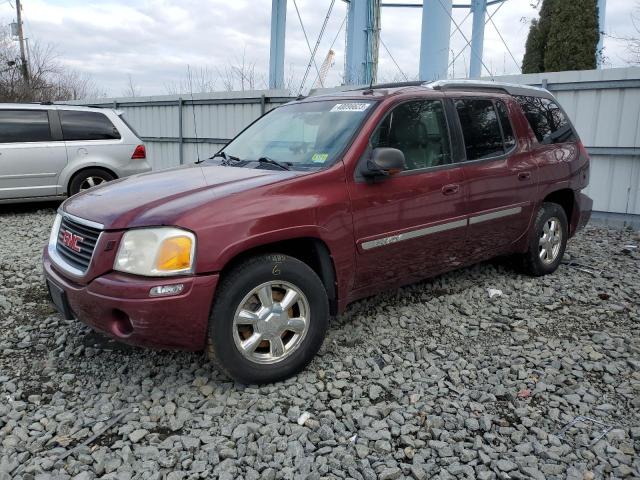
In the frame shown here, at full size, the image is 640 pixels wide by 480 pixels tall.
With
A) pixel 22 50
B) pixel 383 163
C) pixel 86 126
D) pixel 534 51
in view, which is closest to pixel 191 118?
pixel 86 126

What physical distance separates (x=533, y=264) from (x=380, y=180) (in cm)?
230

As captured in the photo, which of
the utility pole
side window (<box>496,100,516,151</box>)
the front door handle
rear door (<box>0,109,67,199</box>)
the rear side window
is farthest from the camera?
the utility pole

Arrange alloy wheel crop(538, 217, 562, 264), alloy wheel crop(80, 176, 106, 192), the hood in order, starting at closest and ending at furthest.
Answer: the hood < alloy wheel crop(538, 217, 562, 264) < alloy wheel crop(80, 176, 106, 192)

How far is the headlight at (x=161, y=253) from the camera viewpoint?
2.83 m

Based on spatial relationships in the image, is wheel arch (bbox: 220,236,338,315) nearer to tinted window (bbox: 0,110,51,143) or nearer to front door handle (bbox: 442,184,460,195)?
front door handle (bbox: 442,184,460,195)

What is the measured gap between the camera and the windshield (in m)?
3.66

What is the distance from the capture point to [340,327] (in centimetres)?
412

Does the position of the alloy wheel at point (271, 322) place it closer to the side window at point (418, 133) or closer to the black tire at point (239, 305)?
the black tire at point (239, 305)

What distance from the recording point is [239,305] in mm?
3016

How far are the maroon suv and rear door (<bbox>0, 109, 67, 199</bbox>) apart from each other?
17.0 ft

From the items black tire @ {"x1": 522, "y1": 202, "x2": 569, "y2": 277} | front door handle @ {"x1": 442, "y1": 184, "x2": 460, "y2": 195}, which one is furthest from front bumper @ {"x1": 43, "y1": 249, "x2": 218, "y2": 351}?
black tire @ {"x1": 522, "y1": 202, "x2": 569, "y2": 277}

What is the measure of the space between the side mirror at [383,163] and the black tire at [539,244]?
208 cm

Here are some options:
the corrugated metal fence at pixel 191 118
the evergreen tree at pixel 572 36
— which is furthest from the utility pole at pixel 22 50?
the evergreen tree at pixel 572 36

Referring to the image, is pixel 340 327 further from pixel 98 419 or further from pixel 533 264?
pixel 533 264
